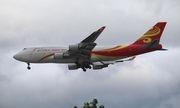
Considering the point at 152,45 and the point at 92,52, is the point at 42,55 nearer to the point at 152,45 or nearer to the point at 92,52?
the point at 92,52

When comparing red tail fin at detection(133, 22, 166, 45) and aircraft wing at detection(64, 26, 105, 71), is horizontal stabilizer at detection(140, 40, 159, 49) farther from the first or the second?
aircraft wing at detection(64, 26, 105, 71)

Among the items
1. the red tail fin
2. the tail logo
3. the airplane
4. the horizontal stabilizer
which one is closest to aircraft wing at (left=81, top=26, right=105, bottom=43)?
the airplane

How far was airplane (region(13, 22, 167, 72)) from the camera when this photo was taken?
7481 centimetres

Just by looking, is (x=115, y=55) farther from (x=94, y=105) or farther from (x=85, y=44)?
(x=94, y=105)

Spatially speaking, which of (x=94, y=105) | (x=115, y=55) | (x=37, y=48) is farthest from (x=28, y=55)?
(x=94, y=105)

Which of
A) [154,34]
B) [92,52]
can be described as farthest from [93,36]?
[154,34]

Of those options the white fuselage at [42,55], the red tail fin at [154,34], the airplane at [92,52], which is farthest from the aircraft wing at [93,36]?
the red tail fin at [154,34]

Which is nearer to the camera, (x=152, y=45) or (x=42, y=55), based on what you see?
(x=152, y=45)

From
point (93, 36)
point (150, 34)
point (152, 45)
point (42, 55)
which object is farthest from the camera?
point (42, 55)

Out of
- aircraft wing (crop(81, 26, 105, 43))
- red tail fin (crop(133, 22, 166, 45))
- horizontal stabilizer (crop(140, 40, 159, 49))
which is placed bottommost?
horizontal stabilizer (crop(140, 40, 159, 49))

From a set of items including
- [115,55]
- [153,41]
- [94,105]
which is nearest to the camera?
[94,105]

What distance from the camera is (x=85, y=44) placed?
74625 mm

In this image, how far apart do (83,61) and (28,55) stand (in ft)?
29.7

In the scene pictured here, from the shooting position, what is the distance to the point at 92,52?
78.8 meters
